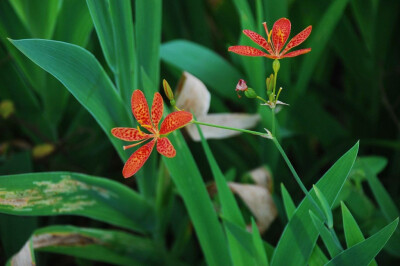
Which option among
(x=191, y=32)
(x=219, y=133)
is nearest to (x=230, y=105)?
(x=191, y=32)

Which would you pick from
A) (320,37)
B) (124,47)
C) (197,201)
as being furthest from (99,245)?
(320,37)

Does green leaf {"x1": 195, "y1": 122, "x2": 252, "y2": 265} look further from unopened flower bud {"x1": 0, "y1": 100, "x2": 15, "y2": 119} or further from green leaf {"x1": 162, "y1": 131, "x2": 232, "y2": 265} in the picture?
unopened flower bud {"x1": 0, "y1": 100, "x2": 15, "y2": 119}

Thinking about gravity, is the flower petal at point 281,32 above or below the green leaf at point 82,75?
above

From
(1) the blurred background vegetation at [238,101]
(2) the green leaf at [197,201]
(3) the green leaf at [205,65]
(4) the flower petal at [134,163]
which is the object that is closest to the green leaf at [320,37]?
(1) the blurred background vegetation at [238,101]

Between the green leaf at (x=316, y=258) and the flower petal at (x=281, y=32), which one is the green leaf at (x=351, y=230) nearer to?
the green leaf at (x=316, y=258)

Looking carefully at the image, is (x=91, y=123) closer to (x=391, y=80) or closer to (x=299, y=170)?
(x=299, y=170)

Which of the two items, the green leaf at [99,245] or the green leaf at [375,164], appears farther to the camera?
the green leaf at [375,164]

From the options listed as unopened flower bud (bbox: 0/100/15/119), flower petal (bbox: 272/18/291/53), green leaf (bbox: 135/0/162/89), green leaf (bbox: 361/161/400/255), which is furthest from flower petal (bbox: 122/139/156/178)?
unopened flower bud (bbox: 0/100/15/119)
